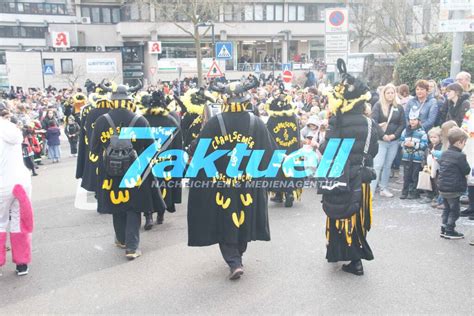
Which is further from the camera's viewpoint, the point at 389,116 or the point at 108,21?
the point at 108,21

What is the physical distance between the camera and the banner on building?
3738 cm

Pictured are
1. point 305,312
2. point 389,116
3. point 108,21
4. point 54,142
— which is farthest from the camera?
point 108,21

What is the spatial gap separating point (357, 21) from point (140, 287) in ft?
113

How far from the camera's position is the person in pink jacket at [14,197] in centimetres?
514

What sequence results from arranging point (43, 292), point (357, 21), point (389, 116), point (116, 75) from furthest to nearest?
point (116, 75)
point (357, 21)
point (389, 116)
point (43, 292)

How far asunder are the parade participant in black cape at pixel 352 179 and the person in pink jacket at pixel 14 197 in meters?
3.31

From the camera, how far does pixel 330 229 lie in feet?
17.0

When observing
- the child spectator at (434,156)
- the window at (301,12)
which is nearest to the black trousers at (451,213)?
the child spectator at (434,156)

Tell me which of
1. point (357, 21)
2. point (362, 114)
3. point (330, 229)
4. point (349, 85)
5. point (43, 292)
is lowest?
point (43, 292)

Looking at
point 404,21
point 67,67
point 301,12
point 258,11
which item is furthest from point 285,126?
point 301,12

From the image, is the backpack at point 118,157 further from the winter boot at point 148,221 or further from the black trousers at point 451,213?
the black trousers at point 451,213

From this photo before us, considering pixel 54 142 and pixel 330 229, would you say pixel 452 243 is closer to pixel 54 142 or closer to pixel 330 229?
pixel 330 229

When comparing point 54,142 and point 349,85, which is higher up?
point 349,85

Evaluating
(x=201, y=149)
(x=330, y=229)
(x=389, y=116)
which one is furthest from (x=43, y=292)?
(x=389, y=116)
